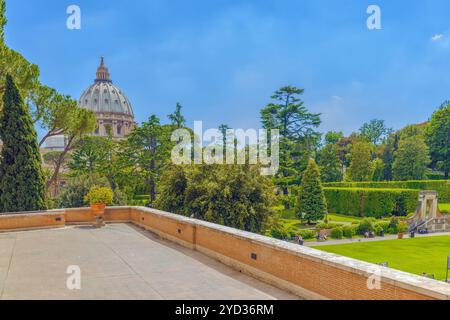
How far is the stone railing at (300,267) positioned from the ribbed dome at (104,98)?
401 ft

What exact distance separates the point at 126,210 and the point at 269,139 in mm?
34484

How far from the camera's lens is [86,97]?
129625mm

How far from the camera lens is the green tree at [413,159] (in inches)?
2520

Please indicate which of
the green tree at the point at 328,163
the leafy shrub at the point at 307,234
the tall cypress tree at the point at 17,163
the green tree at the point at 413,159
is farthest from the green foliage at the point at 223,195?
the green tree at the point at 413,159

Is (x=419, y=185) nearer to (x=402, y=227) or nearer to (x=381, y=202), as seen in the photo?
(x=381, y=202)

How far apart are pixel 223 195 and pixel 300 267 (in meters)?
14.6

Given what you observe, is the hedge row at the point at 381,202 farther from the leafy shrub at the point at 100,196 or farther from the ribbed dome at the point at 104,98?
the ribbed dome at the point at 104,98

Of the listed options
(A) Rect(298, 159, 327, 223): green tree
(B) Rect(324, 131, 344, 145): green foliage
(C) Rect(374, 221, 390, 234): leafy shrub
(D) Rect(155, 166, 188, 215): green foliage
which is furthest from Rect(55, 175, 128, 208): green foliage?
(B) Rect(324, 131, 344, 145): green foliage

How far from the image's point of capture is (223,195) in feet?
67.7

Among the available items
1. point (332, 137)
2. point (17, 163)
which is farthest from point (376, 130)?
point (17, 163)

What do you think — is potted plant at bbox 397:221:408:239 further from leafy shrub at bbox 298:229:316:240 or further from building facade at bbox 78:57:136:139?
building facade at bbox 78:57:136:139

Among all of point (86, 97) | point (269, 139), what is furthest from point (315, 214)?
point (86, 97)

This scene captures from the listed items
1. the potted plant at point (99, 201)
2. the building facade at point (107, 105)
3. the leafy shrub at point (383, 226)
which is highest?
the building facade at point (107, 105)
